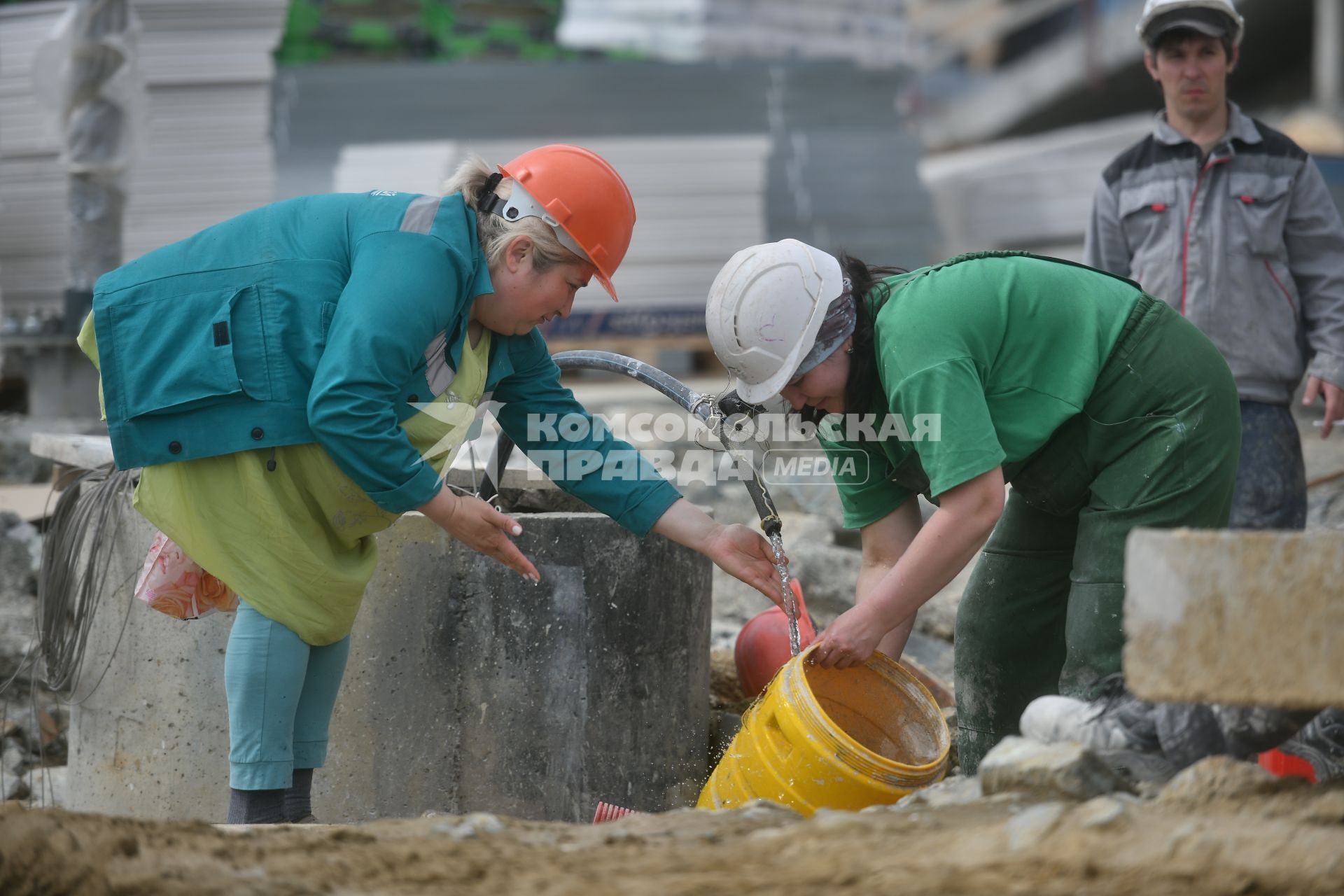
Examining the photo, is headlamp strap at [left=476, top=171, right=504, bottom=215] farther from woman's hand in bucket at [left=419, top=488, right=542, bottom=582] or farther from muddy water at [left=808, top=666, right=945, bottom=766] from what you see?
muddy water at [left=808, top=666, right=945, bottom=766]

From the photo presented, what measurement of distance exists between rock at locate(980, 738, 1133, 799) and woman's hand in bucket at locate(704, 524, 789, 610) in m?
0.97

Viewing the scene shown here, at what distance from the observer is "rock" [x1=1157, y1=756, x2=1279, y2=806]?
6.85 ft

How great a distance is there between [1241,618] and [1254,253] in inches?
93.4

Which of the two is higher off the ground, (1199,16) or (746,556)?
(1199,16)

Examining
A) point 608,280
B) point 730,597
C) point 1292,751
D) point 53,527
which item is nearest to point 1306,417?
point 730,597

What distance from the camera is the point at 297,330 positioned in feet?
9.11

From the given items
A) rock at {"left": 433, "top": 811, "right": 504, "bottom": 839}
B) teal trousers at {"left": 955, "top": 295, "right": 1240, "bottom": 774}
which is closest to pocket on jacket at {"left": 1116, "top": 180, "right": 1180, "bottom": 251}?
teal trousers at {"left": 955, "top": 295, "right": 1240, "bottom": 774}

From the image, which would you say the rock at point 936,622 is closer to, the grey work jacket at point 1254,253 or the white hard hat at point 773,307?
the grey work jacket at point 1254,253

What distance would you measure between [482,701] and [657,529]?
2.31ft

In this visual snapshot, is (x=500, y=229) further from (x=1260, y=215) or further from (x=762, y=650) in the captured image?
(x=1260, y=215)

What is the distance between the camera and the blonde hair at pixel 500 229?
9.50 ft

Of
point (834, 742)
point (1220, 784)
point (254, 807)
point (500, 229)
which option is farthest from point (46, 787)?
point (1220, 784)

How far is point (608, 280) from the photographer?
306 centimetres

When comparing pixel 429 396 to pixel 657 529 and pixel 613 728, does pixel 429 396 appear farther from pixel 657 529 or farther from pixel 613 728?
pixel 613 728
